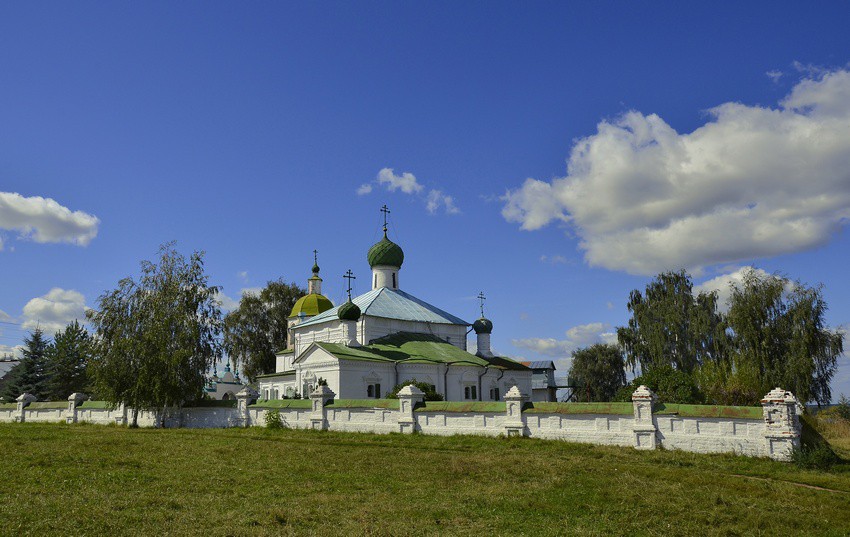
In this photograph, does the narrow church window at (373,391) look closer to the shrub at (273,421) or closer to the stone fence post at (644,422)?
the shrub at (273,421)

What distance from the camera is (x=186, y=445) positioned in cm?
1842

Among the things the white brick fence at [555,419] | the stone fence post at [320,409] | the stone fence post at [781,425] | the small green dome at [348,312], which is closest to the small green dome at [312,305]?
the small green dome at [348,312]

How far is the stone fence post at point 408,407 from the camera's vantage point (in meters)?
22.4

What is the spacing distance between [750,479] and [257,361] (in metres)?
41.8

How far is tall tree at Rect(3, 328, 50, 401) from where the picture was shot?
44.3 m

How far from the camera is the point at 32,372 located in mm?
44875

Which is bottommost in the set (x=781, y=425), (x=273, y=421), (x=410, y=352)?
(x=273, y=421)

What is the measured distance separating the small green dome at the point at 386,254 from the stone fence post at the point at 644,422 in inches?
972

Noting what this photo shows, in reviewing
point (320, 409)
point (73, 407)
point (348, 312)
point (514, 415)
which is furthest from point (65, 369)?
point (514, 415)

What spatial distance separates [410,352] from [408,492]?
22.0 meters

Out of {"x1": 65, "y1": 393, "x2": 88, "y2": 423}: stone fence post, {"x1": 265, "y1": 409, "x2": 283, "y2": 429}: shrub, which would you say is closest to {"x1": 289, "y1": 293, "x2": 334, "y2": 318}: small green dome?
{"x1": 65, "y1": 393, "x2": 88, "y2": 423}: stone fence post

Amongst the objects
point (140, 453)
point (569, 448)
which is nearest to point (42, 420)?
point (140, 453)

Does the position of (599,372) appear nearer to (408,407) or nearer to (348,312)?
(348,312)

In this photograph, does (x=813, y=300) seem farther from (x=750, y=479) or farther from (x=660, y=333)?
(x=750, y=479)
